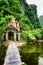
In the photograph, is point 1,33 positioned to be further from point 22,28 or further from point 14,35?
point 22,28

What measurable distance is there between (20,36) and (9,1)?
18.7m

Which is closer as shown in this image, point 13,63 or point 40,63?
point 13,63

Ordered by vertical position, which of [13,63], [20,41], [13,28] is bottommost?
[13,63]

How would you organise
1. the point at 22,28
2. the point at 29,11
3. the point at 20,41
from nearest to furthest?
the point at 20,41 < the point at 22,28 < the point at 29,11

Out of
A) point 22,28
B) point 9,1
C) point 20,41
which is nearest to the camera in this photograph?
point 20,41

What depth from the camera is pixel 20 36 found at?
2073 inches

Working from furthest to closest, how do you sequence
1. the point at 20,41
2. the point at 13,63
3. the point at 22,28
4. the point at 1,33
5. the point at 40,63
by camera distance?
1. the point at 22,28
2. the point at 20,41
3. the point at 1,33
4. the point at 40,63
5. the point at 13,63

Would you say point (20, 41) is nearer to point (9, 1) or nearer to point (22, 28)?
point (22, 28)

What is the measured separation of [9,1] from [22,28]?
39.7 feet

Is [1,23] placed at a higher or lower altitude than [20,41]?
higher

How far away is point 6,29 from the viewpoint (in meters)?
51.1

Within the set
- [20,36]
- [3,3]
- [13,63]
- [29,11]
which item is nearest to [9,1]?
[3,3]

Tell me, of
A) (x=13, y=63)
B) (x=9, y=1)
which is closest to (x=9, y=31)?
(x=9, y=1)

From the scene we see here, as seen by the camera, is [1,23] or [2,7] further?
[2,7]
